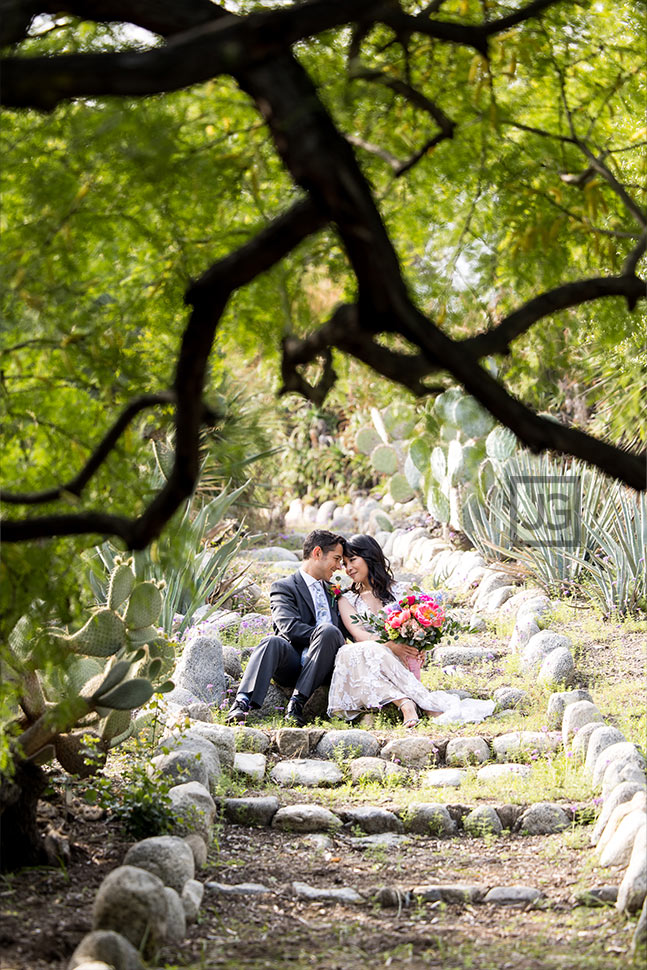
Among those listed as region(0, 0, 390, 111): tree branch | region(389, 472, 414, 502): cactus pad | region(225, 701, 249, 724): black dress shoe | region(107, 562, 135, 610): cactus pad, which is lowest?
region(225, 701, 249, 724): black dress shoe

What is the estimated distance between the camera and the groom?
21.4ft

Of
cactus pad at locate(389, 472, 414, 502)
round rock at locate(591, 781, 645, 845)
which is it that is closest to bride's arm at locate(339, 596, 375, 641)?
round rock at locate(591, 781, 645, 845)

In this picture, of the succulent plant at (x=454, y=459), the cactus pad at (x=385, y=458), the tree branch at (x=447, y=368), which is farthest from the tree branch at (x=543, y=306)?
the cactus pad at (x=385, y=458)

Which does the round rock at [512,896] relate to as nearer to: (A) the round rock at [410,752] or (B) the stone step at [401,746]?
(B) the stone step at [401,746]

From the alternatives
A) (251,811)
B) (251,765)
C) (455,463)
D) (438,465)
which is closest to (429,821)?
(251,811)

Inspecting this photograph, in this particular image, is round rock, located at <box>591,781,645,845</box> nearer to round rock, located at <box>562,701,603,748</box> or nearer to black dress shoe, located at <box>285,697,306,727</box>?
round rock, located at <box>562,701,603,748</box>

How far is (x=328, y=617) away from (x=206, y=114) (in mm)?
4236

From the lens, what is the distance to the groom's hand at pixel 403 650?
6.66m

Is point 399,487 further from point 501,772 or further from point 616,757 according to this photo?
point 616,757

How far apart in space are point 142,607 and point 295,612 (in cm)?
275

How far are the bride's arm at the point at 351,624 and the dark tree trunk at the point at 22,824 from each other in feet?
11.1

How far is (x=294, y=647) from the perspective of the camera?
695cm

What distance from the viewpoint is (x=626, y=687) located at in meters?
6.41

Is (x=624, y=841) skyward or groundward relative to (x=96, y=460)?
groundward
